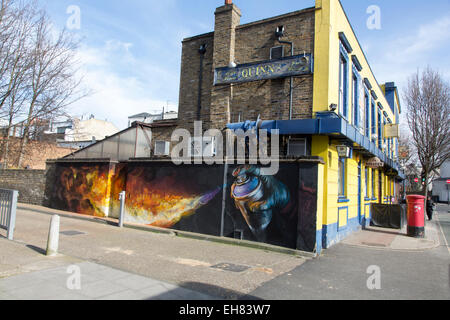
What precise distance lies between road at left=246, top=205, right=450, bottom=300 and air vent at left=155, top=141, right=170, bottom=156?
26.2 feet

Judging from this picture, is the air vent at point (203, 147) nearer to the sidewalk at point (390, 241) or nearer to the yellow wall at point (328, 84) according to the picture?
the yellow wall at point (328, 84)

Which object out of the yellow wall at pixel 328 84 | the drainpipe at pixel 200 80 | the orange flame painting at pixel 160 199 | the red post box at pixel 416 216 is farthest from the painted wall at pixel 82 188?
the red post box at pixel 416 216

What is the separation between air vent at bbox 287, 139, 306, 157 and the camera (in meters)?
10.0

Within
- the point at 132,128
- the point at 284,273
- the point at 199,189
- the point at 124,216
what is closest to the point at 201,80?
the point at 132,128

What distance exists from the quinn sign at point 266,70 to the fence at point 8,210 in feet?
25.2

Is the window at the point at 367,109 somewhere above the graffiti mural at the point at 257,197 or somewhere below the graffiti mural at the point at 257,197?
above

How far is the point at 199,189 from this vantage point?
34.1ft

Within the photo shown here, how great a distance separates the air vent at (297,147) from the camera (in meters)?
10.0

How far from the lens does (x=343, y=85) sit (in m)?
11.9

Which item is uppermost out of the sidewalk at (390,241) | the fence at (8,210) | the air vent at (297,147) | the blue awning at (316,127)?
the blue awning at (316,127)

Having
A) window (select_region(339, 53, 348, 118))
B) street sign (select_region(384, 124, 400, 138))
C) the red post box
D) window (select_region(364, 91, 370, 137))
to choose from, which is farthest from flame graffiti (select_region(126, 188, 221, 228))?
street sign (select_region(384, 124, 400, 138))

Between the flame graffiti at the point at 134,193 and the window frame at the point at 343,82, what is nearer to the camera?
the flame graffiti at the point at 134,193
